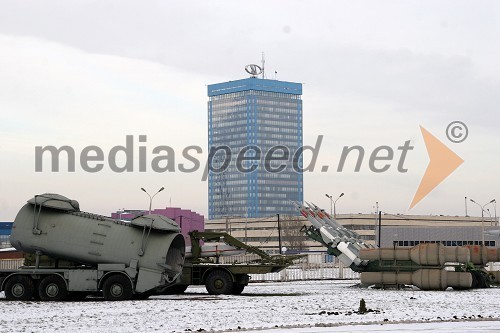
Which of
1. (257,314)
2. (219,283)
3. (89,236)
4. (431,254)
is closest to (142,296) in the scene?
(89,236)

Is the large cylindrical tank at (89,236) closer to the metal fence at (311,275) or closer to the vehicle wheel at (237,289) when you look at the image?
the vehicle wheel at (237,289)

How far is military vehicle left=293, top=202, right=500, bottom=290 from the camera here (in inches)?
1395

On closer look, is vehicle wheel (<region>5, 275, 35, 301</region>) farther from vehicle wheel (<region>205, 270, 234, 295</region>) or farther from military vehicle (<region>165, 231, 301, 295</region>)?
vehicle wheel (<region>205, 270, 234, 295</region>)

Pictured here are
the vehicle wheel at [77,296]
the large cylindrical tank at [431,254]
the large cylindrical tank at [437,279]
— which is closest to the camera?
the vehicle wheel at [77,296]

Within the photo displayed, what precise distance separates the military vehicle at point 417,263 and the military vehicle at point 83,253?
1161cm

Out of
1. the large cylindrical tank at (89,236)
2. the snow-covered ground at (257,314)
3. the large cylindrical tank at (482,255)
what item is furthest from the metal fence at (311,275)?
the large cylindrical tank at (89,236)

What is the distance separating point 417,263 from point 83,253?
15.3m

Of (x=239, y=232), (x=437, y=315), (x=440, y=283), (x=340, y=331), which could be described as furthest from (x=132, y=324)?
(x=239, y=232)

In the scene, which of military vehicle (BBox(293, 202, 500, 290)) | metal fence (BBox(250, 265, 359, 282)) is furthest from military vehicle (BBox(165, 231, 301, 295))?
metal fence (BBox(250, 265, 359, 282))

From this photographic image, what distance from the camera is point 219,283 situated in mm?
31938

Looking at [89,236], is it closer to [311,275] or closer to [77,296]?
[77,296]

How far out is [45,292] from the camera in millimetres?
29219

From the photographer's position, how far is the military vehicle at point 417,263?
35438 millimetres

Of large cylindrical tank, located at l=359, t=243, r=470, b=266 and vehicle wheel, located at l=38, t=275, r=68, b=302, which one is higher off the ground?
large cylindrical tank, located at l=359, t=243, r=470, b=266
